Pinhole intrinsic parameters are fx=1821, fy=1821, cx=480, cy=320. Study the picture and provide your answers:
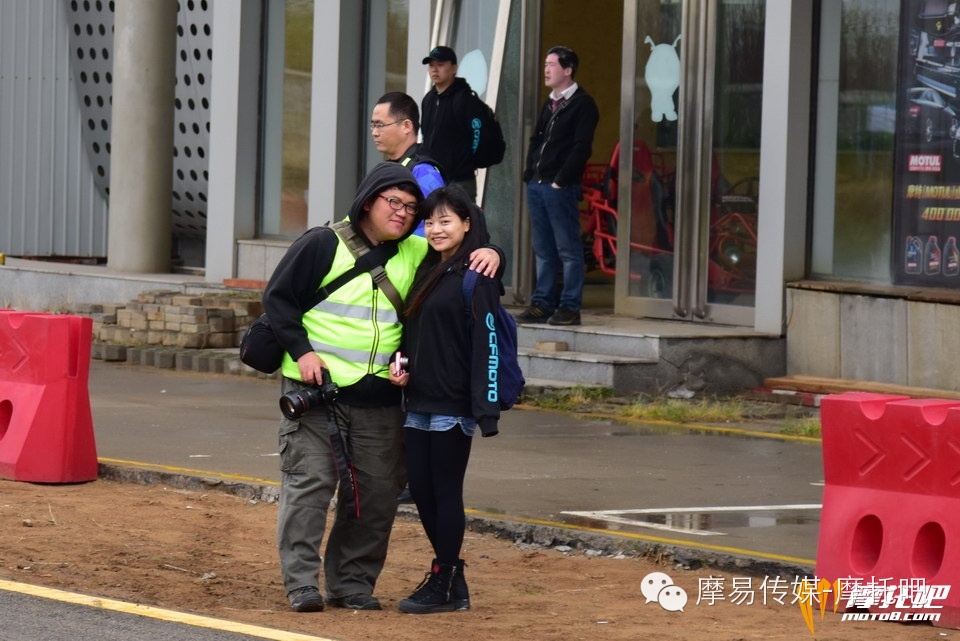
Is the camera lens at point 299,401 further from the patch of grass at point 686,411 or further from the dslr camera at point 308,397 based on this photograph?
the patch of grass at point 686,411

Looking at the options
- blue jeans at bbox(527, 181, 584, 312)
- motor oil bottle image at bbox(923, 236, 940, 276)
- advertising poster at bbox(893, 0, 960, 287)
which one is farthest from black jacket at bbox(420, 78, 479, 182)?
motor oil bottle image at bbox(923, 236, 940, 276)

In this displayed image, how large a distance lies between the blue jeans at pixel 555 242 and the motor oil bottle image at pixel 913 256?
2.52 metres

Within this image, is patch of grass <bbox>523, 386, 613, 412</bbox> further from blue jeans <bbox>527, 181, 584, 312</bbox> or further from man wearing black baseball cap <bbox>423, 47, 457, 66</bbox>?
man wearing black baseball cap <bbox>423, 47, 457, 66</bbox>

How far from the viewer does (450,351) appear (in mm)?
6977

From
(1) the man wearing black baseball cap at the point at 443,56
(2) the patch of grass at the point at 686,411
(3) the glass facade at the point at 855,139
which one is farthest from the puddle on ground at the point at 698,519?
(3) the glass facade at the point at 855,139

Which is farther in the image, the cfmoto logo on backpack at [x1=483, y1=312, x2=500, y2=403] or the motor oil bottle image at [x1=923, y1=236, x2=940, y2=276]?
the motor oil bottle image at [x1=923, y1=236, x2=940, y2=276]

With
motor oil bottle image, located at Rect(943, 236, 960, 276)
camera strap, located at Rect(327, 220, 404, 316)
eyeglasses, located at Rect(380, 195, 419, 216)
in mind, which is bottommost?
camera strap, located at Rect(327, 220, 404, 316)

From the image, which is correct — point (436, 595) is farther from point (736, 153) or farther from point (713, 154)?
point (713, 154)

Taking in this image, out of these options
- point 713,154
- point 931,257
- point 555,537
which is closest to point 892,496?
point 555,537

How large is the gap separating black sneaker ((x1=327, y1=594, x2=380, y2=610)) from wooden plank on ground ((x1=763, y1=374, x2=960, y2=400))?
6.45 m

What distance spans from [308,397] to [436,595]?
3.00ft

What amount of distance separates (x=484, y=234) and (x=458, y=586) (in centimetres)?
138

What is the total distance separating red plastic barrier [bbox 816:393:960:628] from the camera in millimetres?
6836

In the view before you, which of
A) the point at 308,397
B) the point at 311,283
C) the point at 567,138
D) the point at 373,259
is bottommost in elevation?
the point at 308,397
